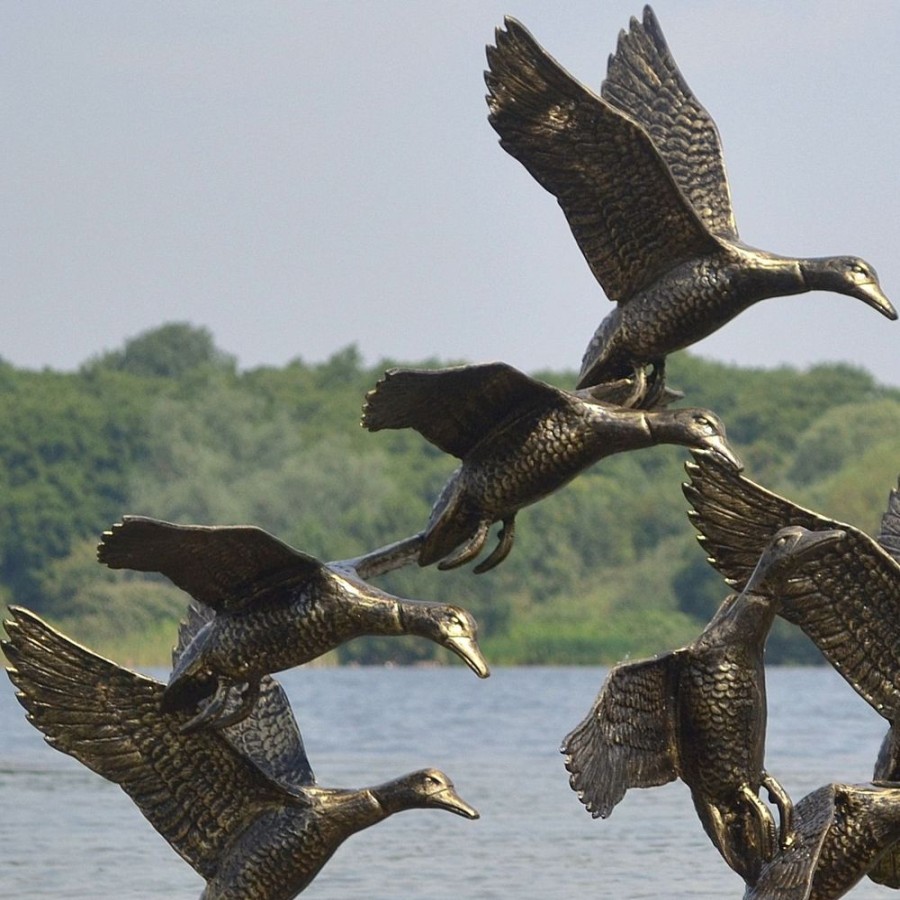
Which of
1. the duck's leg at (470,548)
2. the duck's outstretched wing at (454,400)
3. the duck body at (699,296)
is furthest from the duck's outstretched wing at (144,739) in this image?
the duck body at (699,296)

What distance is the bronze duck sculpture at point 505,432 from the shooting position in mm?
8875

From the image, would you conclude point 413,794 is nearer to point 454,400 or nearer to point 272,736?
point 272,736

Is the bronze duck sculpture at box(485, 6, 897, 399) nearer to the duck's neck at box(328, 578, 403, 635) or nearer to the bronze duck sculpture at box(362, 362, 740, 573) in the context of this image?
the bronze duck sculpture at box(362, 362, 740, 573)

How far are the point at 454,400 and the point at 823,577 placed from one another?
155cm

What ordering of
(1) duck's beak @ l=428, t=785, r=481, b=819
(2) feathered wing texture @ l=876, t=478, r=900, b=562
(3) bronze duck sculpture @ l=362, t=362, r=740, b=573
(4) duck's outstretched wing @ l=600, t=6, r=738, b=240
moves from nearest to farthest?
1. (3) bronze duck sculpture @ l=362, t=362, r=740, b=573
2. (1) duck's beak @ l=428, t=785, r=481, b=819
3. (4) duck's outstretched wing @ l=600, t=6, r=738, b=240
4. (2) feathered wing texture @ l=876, t=478, r=900, b=562

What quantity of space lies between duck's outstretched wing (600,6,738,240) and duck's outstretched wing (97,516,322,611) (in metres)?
2.27

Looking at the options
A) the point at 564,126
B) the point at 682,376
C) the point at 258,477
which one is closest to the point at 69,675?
the point at 564,126

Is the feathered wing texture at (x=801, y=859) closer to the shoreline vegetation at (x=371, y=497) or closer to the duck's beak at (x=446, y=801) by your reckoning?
the duck's beak at (x=446, y=801)

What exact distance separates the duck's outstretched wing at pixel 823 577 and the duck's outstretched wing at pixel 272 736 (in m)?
1.84

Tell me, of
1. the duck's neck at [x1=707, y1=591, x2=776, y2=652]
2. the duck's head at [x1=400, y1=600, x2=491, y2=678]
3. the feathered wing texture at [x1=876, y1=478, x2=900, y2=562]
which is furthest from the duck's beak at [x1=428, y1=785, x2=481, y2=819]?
the feathered wing texture at [x1=876, y1=478, x2=900, y2=562]

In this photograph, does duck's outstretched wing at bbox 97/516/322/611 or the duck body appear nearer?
duck's outstretched wing at bbox 97/516/322/611

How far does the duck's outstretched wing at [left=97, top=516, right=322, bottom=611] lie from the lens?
8578 millimetres

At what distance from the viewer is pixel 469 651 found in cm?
869

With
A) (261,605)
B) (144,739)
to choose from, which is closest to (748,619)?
(261,605)
